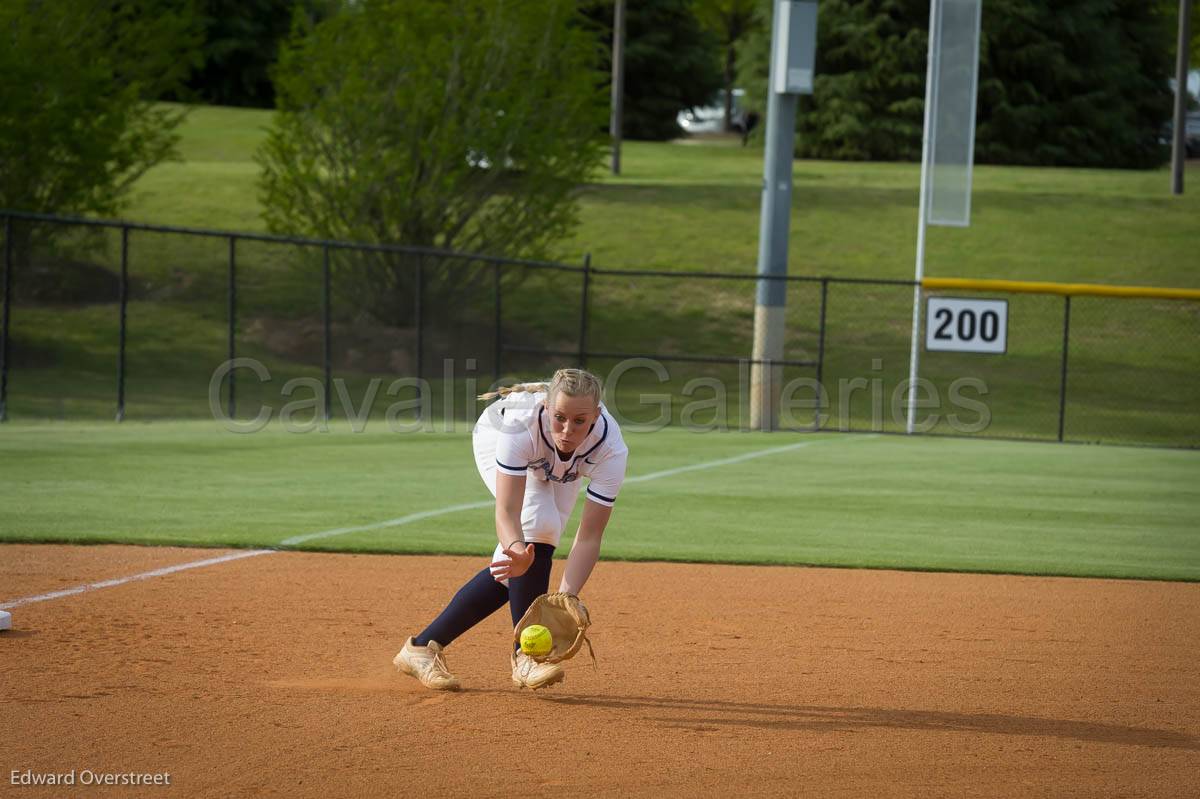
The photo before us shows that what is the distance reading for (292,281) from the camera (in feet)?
106

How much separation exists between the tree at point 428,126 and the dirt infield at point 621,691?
18125 mm

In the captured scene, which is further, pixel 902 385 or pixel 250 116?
pixel 250 116

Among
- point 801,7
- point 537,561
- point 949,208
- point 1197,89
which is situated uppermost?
point 1197,89

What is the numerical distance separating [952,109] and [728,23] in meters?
51.6

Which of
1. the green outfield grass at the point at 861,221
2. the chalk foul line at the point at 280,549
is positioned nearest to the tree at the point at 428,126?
the green outfield grass at the point at 861,221

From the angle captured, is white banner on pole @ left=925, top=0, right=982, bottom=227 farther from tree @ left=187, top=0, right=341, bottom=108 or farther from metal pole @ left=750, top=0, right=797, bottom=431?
tree @ left=187, top=0, right=341, bottom=108

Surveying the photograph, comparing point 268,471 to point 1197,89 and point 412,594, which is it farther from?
point 1197,89

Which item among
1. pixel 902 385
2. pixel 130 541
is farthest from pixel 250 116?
pixel 130 541

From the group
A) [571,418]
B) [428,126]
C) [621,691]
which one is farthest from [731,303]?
[571,418]

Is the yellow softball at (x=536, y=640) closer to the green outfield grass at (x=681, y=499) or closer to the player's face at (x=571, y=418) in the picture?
the player's face at (x=571, y=418)

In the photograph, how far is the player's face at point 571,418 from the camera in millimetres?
4977

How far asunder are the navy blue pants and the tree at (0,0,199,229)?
66.5 feet

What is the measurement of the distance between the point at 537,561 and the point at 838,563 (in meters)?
4.27

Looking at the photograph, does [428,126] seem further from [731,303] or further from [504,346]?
[731,303]
